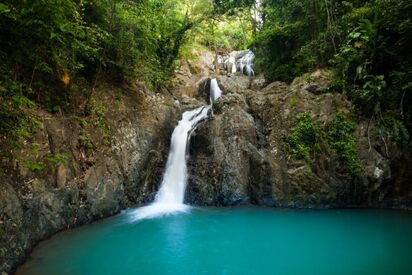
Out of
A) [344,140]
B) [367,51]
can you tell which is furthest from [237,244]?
[367,51]

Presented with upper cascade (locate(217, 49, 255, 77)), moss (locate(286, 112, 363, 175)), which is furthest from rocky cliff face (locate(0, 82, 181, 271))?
upper cascade (locate(217, 49, 255, 77))

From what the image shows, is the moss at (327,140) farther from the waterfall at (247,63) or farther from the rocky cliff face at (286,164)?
the waterfall at (247,63)

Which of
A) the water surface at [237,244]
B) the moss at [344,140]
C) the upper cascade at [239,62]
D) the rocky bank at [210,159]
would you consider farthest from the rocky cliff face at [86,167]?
the upper cascade at [239,62]

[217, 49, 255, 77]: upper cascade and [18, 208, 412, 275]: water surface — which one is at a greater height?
[217, 49, 255, 77]: upper cascade

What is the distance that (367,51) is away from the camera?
30.6ft

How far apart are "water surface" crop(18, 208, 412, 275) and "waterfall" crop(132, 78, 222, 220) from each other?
1.90 ft

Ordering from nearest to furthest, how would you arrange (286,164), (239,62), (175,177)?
(286,164), (175,177), (239,62)

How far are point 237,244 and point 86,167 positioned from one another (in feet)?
13.3

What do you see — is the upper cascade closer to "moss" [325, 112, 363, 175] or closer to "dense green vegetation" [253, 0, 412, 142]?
"dense green vegetation" [253, 0, 412, 142]

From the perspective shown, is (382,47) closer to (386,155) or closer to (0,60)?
(386,155)

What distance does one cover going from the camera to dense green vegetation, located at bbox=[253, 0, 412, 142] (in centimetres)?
841

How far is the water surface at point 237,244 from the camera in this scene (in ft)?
17.9

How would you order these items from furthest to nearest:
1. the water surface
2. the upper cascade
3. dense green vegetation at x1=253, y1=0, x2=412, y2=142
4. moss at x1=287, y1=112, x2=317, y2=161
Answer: the upper cascade
moss at x1=287, y1=112, x2=317, y2=161
dense green vegetation at x1=253, y1=0, x2=412, y2=142
the water surface

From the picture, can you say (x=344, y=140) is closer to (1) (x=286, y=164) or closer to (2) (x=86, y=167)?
(1) (x=286, y=164)
